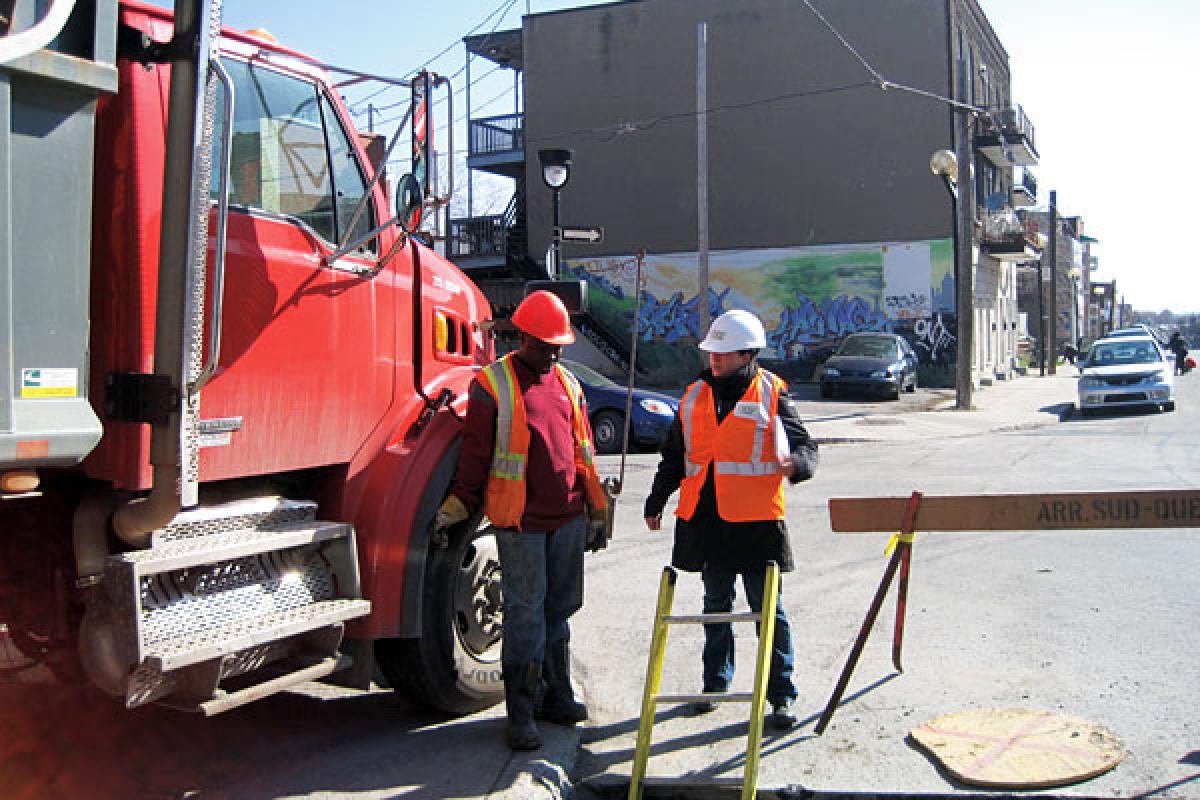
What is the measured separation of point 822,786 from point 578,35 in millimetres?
34986

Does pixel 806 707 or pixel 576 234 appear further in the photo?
pixel 576 234

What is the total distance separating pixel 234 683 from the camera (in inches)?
157

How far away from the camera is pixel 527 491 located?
15.0 feet

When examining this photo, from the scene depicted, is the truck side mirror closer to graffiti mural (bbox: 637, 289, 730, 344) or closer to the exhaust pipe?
the exhaust pipe

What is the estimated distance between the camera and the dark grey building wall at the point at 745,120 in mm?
32594

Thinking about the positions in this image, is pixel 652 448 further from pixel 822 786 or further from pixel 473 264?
pixel 473 264

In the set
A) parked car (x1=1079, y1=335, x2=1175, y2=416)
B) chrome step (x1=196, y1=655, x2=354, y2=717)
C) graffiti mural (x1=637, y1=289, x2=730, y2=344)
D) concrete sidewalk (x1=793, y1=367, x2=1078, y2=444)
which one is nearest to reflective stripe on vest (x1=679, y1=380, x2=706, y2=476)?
chrome step (x1=196, y1=655, x2=354, y2=717)

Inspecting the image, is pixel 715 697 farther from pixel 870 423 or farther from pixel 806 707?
pixel 870 423

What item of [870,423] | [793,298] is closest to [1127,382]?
[870,423]

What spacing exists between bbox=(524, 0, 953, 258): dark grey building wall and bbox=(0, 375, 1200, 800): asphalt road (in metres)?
26.3

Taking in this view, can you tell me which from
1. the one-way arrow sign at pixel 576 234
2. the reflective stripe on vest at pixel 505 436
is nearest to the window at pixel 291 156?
the reflective stripe on vest at pixel 505 436

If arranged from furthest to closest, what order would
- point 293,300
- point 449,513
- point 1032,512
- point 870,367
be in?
1. point 870,367
2. point 449,513
3. point 1032,512
4. point 293,300

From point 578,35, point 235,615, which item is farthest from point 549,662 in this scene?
point 578,35

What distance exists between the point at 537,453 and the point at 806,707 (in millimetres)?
1790
